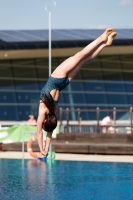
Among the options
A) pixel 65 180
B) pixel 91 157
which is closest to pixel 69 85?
pixel 91 157

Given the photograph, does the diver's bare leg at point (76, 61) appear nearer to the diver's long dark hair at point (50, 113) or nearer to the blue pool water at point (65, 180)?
the diver's long dark hair at point (50, 113)

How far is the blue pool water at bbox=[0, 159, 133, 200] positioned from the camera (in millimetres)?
15594

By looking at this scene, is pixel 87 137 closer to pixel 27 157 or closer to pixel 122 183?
pixel 27 157

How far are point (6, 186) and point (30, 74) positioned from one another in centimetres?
2908

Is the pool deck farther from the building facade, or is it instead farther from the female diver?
the female diver

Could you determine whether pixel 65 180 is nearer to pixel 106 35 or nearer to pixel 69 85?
pixel 106 35

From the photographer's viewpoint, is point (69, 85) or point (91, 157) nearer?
point (91, 157)

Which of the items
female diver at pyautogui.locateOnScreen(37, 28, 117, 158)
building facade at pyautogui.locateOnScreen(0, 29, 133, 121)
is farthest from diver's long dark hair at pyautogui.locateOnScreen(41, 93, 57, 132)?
building facade at pyautogui.locateOnScreen(0, 29, 133, 121)

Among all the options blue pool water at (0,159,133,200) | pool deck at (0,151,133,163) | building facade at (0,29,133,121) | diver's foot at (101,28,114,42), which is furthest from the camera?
building facade at (0,29,133,121)

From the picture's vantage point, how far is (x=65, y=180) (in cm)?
1928

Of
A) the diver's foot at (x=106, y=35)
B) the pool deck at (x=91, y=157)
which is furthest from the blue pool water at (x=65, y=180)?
the diver's foot at (x=106, y=35)

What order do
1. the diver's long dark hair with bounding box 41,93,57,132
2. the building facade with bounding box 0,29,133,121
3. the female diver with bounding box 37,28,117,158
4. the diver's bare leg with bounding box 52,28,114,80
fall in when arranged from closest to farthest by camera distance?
the diver's long dark hair with bounding box 41,93,57,132 < the female diver with bounding box 37,28,117,158 < the diver's bare leg with bounding box 52,28,114,80 < the building facade with bounding box 0,29,133,121

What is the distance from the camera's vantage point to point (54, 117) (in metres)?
10.3

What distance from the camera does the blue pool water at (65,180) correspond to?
1559 cm
